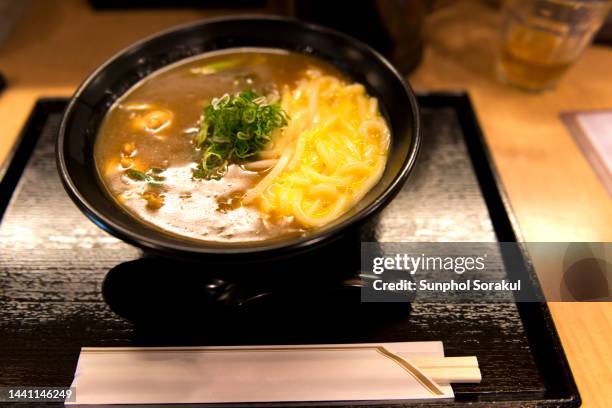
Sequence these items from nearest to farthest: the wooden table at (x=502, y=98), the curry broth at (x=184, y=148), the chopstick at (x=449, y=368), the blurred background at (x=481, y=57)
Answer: the chopstick at (x=449, y=368) → the curry broth at (x=184, y=148) → the wooden table at (x=502, y=98) → the blurred background at (x=481, y=57)

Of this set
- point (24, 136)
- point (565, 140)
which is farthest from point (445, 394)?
point (24, 136)

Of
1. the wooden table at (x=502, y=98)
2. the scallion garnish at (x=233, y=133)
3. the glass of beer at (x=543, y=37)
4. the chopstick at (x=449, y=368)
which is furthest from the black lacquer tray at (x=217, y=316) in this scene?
the glass of beer at (x=543, y=37)

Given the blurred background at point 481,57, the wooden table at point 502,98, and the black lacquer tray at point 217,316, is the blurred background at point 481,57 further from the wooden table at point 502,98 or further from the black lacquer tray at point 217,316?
the black lacquer tray at point 217,316

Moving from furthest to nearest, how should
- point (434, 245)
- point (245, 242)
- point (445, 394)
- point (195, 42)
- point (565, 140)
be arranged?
point (565, 140) < point (195, 42) < point (434, 245) < point (245, 242) < point (445, 394)

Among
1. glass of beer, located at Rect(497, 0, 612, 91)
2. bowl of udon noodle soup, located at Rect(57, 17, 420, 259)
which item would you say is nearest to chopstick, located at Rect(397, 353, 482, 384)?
bowl of udon noodle soup, located at Rect(57, 17, 420, 259)

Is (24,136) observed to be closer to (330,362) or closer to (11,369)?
(11,369)

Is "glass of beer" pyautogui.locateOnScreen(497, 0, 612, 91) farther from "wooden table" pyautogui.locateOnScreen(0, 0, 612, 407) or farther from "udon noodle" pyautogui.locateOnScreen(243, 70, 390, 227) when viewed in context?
"udon noodle" pyautogui.locateOnScreen(243, 70, 390, 227)

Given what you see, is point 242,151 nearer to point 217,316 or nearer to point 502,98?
point 217,316
